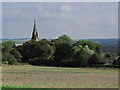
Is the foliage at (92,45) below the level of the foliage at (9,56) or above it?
above

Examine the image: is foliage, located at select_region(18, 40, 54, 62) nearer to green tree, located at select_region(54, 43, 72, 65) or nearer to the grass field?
green tree, located at select_region(54, 43, 72, 65)

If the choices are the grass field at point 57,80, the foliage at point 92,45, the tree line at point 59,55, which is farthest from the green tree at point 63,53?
the grass field at point 57,80

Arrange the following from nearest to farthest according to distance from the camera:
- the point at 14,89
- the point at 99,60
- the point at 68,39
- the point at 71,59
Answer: the point at 14,89, the point at 99,60, the point at 71,59, the point at 68,39

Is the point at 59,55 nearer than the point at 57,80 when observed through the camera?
No

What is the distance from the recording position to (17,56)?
2357 inches

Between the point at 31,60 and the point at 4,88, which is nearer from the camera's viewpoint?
the point at 4,88

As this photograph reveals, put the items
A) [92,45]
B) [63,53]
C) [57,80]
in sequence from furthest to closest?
1. [92,45]
2. [63,53]
3. [57,80]

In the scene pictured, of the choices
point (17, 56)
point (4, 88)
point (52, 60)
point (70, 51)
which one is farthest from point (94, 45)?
point (4, 88)

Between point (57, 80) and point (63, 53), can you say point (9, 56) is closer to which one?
point (63, 53)

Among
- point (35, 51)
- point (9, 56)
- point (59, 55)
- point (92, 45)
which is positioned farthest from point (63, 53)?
point (92, 45)

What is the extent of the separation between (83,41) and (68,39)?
1015 centimetres

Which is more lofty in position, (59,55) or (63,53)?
(63,53)

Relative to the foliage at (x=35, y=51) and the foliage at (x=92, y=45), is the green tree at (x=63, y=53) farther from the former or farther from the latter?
the foliage at (x=92, y=45)

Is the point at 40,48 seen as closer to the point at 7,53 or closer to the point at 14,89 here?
the point at 7,53
